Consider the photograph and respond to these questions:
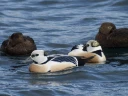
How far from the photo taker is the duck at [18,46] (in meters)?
16.9

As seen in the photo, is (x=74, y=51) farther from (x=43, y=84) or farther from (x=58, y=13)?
(x=58, y=13)

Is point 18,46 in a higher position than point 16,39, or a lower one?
lower

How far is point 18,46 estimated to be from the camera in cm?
1698

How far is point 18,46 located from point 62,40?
1835 millimetres

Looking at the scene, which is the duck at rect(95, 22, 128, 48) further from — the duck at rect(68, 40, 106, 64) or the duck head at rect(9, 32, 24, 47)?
the duck head at rect(9, 32, 24, 47)

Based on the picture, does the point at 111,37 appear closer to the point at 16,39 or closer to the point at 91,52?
the point at 91,52

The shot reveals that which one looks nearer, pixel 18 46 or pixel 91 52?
pixel 91 52

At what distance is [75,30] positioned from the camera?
19.9 m

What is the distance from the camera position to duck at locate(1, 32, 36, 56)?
16.9m

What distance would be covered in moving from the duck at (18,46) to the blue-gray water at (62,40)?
20 centimetres

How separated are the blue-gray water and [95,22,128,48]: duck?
0.22 meters

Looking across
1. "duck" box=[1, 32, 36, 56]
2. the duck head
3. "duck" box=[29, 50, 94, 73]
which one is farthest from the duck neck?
the duck head

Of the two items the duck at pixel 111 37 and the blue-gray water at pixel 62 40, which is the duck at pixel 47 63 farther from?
the duck at pixel 111 37

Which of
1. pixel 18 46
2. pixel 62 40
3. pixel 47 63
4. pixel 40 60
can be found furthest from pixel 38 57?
pixel 62 40
